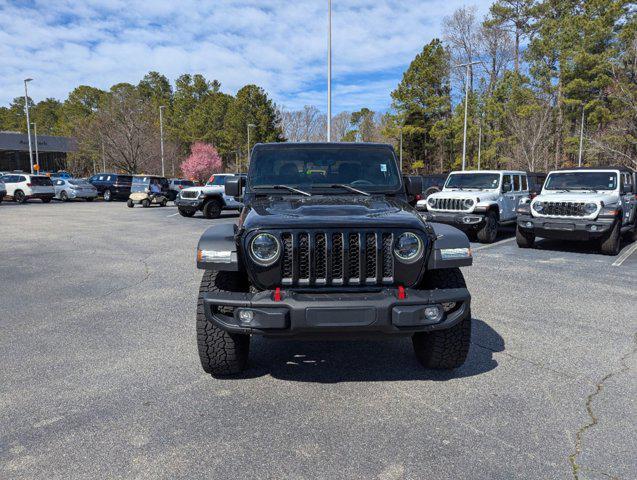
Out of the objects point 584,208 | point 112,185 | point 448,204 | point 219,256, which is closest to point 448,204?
point 448,204

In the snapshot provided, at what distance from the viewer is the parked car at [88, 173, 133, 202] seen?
103ft

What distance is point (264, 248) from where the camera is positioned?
3.29 m

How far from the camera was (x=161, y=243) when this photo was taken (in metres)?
11.6

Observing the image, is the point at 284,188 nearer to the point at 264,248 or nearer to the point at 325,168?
the point at 325,168

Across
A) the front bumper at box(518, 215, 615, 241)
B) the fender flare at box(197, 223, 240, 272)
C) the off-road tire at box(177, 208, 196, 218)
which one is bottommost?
the off-road tire at box(177, 208, 196, 218)

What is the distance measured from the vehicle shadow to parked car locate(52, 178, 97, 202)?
1140 inches

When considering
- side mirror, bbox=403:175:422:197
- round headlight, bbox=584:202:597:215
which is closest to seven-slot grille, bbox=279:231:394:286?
side mirror, bbox=403:175:422:197

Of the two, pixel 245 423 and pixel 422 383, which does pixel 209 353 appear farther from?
pixel 422 383

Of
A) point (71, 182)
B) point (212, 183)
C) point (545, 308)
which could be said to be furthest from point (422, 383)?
point (71, 182)

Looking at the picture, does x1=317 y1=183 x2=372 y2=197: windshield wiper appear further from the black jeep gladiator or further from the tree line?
the tree line

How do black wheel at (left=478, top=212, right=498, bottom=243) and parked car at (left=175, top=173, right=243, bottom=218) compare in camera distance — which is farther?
parked car at (left=175, top=173, right=243, bottom=218)

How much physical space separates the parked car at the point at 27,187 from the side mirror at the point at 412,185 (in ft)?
94.2

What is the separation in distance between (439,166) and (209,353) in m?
48.5

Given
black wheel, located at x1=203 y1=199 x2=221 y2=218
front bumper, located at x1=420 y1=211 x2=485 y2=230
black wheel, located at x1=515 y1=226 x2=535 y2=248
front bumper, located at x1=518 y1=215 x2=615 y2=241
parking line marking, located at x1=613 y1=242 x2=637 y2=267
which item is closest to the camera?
parking line marking, located at x1=613 y1=242 x2=637 y2=267
